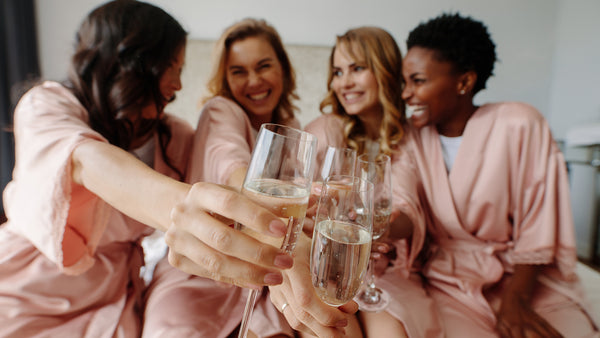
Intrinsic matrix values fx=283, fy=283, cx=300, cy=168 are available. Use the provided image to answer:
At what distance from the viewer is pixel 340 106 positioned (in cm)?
131

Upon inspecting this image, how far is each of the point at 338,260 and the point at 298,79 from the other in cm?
180

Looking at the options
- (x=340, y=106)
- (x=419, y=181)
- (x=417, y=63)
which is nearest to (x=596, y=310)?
(x=419, y=181)

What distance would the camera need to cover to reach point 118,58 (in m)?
0.78

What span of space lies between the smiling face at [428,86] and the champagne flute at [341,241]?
69 cm

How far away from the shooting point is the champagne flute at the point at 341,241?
0.45 m

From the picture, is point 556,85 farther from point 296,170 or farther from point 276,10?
point 296,170

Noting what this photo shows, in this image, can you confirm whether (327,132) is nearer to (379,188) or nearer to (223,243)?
(379,188)

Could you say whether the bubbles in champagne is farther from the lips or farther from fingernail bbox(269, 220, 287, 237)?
the lips

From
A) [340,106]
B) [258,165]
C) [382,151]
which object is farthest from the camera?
[340,106]

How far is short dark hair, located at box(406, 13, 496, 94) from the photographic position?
99 centimetres

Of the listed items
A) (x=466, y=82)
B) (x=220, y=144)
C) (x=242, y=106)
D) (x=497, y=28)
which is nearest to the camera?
(x=220, y=144)

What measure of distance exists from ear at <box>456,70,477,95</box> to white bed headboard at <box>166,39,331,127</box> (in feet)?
3.50

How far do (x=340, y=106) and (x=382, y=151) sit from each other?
33cm

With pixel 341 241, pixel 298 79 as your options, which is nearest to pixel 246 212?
pixel 341 241
